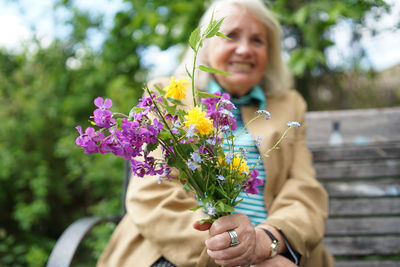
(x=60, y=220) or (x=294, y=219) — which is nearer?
(x=294, y=219)

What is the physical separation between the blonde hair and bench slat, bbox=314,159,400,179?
1.83ft

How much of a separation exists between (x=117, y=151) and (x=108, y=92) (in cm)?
220

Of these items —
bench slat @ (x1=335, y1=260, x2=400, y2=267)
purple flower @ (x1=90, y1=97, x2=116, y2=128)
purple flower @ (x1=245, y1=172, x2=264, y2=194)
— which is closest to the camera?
purple flower @ (x1=90, y1=97, x2=116, y2=128)

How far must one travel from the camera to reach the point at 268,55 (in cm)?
205

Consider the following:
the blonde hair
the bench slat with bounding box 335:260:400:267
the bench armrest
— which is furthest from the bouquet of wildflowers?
the bench slat with bounding box 335:260:400:267

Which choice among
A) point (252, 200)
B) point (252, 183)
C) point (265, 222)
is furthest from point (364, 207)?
point (252, 183)

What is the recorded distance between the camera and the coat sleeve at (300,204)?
1407mm

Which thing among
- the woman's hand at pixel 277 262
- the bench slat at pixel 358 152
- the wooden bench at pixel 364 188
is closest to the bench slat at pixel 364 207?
the wooden bench at pixel 364 188

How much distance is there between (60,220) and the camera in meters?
3.46

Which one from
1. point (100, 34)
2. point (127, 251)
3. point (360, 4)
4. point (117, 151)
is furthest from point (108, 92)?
point (117, 151)

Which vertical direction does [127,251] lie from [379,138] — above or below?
above

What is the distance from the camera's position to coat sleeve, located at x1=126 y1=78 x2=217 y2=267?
1284 mm

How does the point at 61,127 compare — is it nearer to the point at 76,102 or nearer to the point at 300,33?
the point at 76,102

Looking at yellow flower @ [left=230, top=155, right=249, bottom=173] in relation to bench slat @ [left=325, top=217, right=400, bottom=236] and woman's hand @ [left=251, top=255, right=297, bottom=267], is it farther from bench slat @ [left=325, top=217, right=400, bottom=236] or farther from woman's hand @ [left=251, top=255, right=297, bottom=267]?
bench slat @ [left=325, top=217, right=400, bottom=236]
